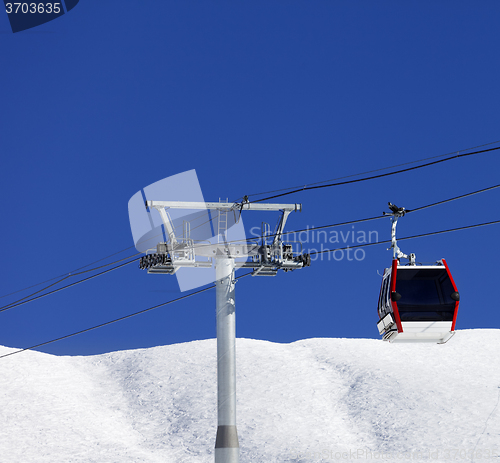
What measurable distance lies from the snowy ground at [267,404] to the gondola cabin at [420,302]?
81.2ft

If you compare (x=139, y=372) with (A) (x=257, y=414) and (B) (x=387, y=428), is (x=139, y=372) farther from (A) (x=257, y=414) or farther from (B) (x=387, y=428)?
Answer: (B) (x=387, y=428)

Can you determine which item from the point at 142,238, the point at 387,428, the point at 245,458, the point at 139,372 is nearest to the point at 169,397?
the point at 139,372

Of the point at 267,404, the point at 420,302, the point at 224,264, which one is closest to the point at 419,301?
the point at 420,302

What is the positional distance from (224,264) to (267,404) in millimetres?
30508

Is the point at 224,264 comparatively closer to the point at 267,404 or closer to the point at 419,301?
the point at 419,301

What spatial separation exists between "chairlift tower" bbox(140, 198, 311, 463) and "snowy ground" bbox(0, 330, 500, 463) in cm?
2056

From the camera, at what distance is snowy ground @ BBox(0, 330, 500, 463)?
40438 mm

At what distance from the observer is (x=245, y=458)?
39.9m

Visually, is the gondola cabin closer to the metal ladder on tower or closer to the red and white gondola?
the red and white gondola

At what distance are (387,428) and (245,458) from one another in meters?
10.3

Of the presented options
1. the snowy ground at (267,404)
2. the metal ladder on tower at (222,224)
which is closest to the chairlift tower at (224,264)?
the metal ladder on tower at (222,224)

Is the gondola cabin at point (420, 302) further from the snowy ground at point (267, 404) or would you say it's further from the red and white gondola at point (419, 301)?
the snowy ground at point (267, 404)

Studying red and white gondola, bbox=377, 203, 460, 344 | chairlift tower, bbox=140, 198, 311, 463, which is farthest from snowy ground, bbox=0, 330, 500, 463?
red and white gondola, bbox=377, 203, 460, 344

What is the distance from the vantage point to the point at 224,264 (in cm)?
2017
